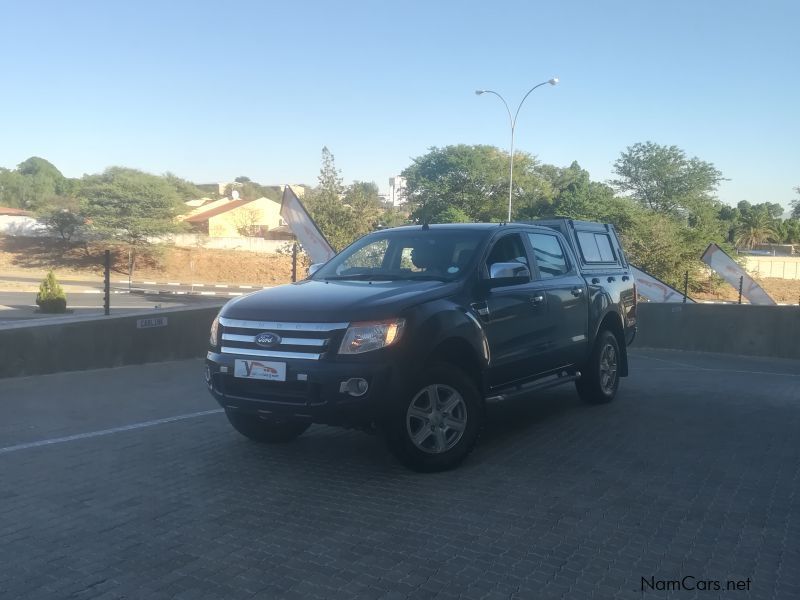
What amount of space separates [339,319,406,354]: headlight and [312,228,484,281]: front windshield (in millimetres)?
1037

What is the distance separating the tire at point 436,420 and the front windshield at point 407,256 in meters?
0.93

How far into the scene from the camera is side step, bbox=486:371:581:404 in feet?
20.4

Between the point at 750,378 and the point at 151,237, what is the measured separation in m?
42.7

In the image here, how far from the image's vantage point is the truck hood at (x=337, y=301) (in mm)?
5262

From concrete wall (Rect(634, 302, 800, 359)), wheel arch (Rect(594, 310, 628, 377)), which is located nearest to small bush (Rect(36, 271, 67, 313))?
concrete wall (Rect(634, 302, 800, 359))

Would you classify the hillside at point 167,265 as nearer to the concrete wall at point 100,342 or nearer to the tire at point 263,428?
the concrete wall at point 100,342

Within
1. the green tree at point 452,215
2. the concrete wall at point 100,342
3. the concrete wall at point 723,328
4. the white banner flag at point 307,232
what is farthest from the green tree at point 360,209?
the green tree at point 452,215

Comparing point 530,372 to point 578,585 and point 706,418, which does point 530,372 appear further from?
point 578,585

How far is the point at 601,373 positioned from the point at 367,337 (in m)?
3.86

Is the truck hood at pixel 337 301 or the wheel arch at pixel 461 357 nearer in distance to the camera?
the truck hood at pixel 337 301

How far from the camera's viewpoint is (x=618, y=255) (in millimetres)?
9359

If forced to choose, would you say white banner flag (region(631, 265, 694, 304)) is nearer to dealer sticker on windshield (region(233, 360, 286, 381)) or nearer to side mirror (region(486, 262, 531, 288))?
side mirror (region(486, 262, 531, 288))

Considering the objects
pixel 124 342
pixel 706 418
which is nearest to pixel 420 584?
pixel 706 418

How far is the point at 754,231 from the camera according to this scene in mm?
82500
